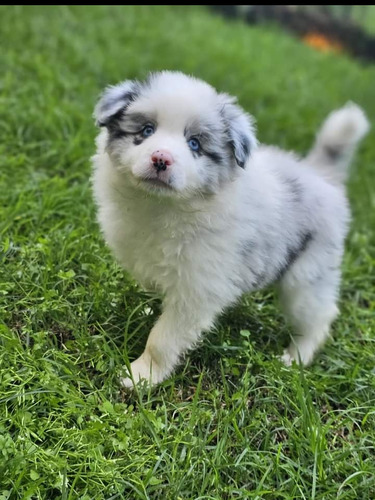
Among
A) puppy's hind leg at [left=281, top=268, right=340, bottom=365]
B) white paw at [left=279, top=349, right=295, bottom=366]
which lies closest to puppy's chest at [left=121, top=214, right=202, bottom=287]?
puppy's hind leg at [left=281, top=268, right=340, bottom=365]

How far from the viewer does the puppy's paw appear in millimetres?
2863

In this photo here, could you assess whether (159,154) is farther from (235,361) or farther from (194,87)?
(235,361)

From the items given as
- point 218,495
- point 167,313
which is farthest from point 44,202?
point 218,495

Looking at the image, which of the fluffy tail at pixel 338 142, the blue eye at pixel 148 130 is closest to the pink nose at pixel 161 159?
the blue eye at pixel 148 130

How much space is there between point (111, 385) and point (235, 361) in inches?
26.0

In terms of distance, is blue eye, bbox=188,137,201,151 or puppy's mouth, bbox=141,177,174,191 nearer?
puppy's mouth, bbox=141,177,174,191

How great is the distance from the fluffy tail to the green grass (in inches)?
34.2

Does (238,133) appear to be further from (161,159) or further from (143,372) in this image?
(143,372)

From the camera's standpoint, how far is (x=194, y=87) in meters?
2.65

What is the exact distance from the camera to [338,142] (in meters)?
3.56

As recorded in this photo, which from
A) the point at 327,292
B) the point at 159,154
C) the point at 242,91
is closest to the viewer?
the point at 159,154

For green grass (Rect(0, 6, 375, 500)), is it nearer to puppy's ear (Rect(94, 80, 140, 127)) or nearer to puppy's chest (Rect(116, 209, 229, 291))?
puppy's chest (Rect(116, 209, 229, 291))

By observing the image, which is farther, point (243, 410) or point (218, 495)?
point (243, 410)

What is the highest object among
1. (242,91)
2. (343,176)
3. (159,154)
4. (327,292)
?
(159,154)
